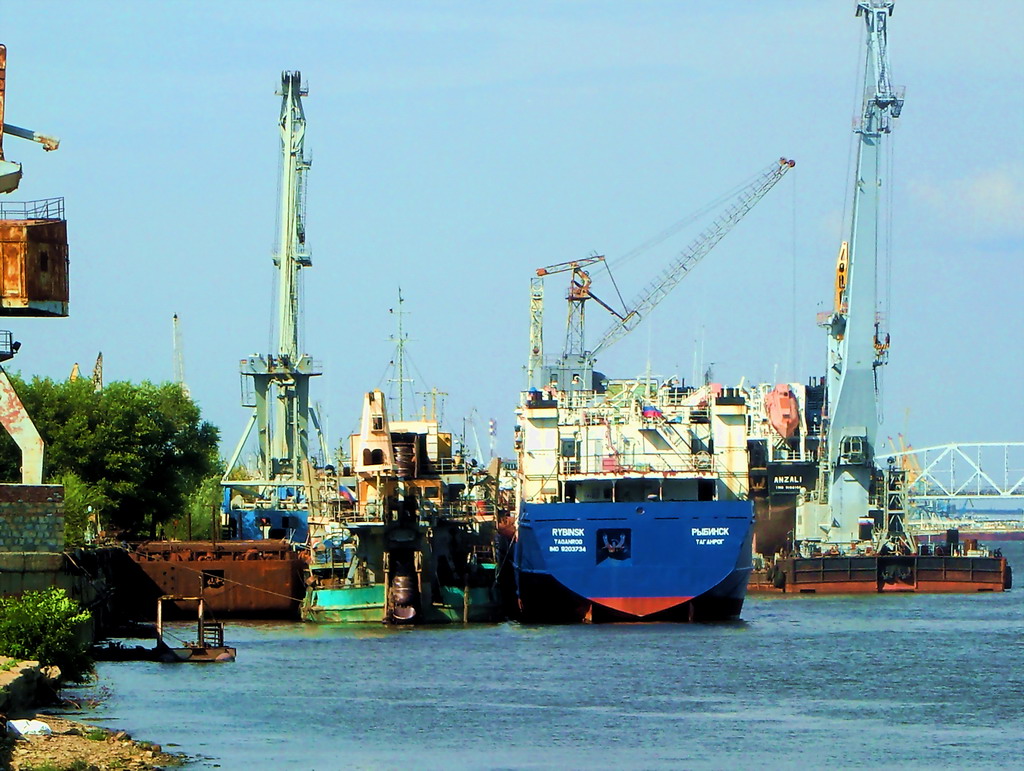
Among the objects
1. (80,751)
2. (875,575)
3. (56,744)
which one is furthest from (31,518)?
(875,575)

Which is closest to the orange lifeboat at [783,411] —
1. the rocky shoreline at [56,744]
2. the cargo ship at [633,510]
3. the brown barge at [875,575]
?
the brown barge at [875,575]

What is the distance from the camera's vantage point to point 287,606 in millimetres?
87188

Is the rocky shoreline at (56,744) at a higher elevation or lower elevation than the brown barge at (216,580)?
lower

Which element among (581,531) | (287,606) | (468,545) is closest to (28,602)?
(581,531)

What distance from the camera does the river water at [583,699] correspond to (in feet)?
147

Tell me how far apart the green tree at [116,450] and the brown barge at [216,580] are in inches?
291

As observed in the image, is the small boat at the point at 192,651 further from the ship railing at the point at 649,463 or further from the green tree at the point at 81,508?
the ship railing at the point at 649,463

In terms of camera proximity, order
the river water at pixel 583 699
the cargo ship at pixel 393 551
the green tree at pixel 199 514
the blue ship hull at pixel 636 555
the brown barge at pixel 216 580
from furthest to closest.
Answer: the green tree at pixel 199 514
the brown barge at pixel 216 580
the cargo ship at pixel 393 551
the blue ship hull at pixel 636 555
the river water at pixel 583 699

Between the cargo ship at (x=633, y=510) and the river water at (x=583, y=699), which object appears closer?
the river water at (x=583, y=699)

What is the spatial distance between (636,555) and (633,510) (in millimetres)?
1766

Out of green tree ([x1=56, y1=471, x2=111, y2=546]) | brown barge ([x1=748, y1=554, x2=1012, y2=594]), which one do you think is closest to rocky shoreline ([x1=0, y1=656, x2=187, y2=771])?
green tree ([x1=56, y1=471, x2=111, y2=546])

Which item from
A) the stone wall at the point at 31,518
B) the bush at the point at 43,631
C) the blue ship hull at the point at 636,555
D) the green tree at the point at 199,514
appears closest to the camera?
the bush at the point at 43,631

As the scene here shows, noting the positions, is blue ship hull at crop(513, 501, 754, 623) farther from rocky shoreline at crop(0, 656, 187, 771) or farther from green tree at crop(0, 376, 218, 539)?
rocky shoreline at crop(0, 656, 187, 771)

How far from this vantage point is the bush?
49500mm
